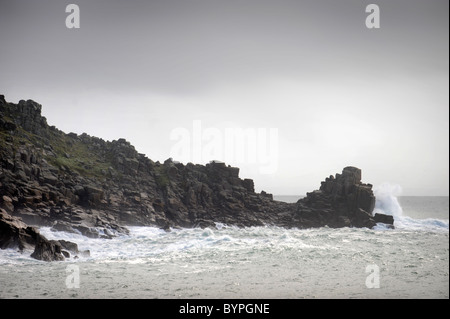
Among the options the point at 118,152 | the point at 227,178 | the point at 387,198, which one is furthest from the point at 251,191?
the point at 387,198

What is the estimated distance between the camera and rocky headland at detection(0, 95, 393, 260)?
55.8 metres

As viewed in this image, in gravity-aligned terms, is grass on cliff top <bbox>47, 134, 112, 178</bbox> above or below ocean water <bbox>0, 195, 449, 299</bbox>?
above

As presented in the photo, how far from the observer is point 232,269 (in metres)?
35.0

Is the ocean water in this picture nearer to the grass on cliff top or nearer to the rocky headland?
the rocky headland

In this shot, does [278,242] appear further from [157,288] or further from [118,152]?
[118,152]

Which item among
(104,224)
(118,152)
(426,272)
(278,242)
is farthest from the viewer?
(118,152)

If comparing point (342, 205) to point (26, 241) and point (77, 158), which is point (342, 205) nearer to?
point (77, 158)

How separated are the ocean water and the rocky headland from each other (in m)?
6.96

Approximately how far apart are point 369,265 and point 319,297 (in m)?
14.2

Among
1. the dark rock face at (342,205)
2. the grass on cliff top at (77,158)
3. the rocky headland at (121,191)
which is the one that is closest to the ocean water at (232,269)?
the rocky headland at (121,191)

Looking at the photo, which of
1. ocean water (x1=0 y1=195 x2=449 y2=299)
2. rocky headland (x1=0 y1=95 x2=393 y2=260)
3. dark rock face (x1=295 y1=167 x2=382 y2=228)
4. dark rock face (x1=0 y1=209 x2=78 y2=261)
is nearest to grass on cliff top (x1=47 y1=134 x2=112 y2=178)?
rocky headland (x1=0 y1=95 x2=393 y2=260)

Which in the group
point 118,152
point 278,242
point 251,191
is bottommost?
point 278,242

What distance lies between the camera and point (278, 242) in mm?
53688

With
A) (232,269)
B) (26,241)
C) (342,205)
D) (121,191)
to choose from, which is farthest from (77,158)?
(342,205)
